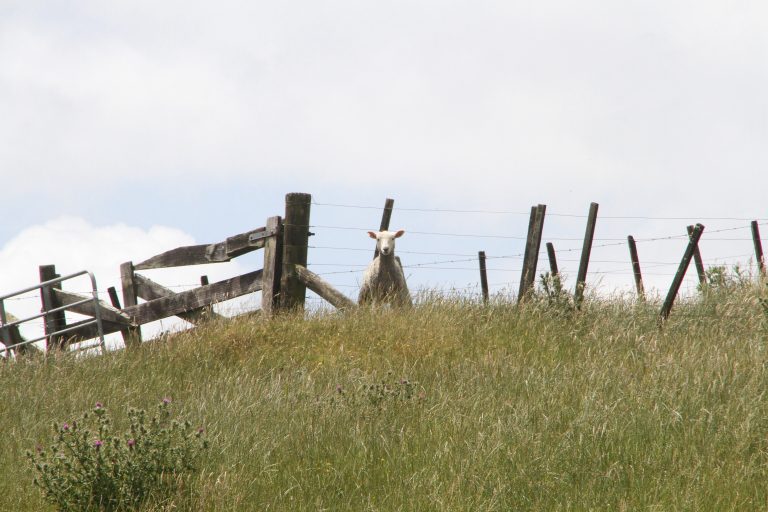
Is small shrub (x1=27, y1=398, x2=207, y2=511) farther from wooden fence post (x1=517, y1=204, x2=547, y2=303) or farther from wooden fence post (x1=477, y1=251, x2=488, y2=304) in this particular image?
wooden fence post (x1=477, y1=251, x2=488, y2=304)

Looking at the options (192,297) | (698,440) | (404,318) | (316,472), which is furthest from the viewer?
(192,297)

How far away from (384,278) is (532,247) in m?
2.33

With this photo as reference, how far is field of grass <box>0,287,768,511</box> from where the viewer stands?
5.42 metres

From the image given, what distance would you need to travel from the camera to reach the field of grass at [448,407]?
5422mm

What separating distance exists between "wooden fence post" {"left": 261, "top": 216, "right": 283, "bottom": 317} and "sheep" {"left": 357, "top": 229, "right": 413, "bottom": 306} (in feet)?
4.20

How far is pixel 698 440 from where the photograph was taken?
245 inches

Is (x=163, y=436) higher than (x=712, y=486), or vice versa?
(x=163, y=436)

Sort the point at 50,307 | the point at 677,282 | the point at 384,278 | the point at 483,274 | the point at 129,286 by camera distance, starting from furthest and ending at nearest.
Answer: the point at 483,274, the point at 129,286, the point at 50,307, the point at 384,278, the point at 677,282

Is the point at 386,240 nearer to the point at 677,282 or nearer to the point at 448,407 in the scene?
the point at 677,282

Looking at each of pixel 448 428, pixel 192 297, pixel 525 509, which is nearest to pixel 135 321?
pixel 192 297

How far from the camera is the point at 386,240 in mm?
12641

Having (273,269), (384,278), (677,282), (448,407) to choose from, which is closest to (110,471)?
(448,407)

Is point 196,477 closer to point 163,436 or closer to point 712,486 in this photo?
point 163,436

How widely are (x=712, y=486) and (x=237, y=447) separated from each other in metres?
3.24
